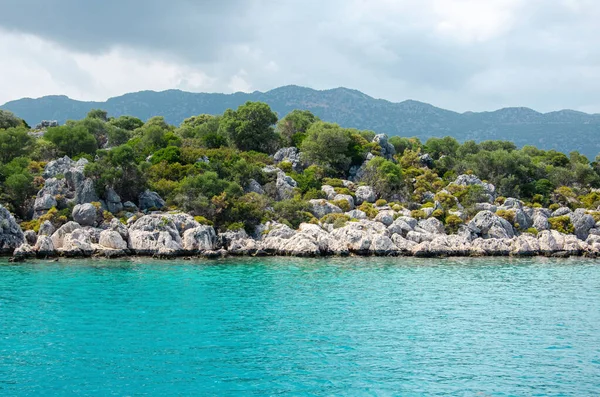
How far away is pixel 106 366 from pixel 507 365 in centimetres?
1708

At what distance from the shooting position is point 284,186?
80938 mm

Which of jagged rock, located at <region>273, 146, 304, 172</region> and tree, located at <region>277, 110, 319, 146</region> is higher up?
tree, located at <region>277, 110, 319, 146</region>

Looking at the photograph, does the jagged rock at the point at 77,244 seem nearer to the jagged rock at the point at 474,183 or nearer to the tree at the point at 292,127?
the tree at the point at 292,127

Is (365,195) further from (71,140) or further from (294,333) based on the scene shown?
(294,333)

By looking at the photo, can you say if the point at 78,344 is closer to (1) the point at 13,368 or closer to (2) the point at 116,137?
(1) the point at 13,368

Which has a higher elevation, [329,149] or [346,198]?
[329,149]

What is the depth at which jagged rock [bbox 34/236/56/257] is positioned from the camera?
5422 centimetres

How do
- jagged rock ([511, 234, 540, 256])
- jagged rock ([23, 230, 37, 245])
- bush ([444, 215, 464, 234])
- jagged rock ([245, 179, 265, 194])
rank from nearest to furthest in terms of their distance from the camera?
jagged rock ([23, 230, 37, 245]) < jagged rock ([511, 234, 540, 256]) < bush ([444, 215, 464, 234]) < jagged rock ([245, 179, 265, 194])

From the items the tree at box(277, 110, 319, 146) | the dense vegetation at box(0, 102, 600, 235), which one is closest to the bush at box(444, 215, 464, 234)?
the dense vegetation at box(0, 102, 600, 235)

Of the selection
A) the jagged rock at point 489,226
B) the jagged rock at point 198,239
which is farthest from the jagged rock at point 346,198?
the jagged rock at point 198,239

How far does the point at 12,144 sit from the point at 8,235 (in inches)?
1019

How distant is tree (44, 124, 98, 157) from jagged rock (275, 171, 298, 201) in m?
30.4

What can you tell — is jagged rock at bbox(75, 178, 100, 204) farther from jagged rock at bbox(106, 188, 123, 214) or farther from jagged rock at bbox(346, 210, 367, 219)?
jagged rock at bbox(346, 210, 367, 219)

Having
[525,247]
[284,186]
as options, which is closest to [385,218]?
[525,247]
